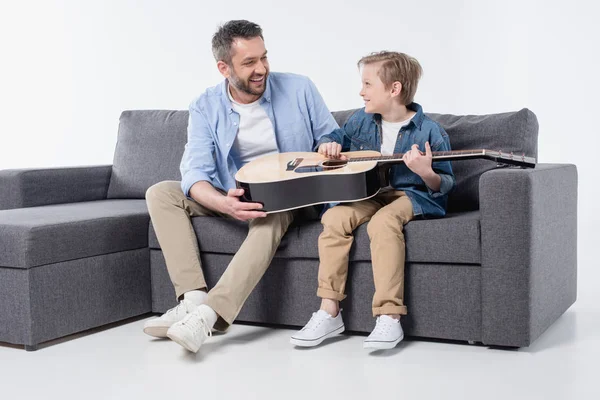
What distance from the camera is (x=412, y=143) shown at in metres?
2.73

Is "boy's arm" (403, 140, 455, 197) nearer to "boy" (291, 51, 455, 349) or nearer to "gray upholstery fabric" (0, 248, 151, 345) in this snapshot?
"boy" (291, 51, 455, 349)

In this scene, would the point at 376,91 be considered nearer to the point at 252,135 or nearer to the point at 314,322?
the point at 252,135

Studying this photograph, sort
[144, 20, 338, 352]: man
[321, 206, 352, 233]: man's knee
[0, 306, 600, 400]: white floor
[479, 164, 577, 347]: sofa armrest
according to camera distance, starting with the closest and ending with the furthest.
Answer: [0, 306, 600, 400]: white floor < [479, 164, 577, 347]: sofa armrest < [321, 206, 352, 233]: man's knee < [144, 20, 338, 352]: man

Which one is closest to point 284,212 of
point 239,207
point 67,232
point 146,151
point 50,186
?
point 239,207

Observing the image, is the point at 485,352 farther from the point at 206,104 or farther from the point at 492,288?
the point at 206,104

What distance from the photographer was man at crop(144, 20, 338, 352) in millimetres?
2703

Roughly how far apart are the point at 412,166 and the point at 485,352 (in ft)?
1.94

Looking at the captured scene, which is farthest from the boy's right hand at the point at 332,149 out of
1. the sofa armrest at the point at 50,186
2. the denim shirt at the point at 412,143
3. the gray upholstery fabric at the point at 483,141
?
the sofa armrest at the point at 50,186

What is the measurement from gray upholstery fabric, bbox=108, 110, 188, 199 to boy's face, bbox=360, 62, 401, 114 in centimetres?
107

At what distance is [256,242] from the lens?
267 cm

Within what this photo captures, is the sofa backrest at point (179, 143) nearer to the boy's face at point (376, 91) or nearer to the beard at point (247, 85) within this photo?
the boy's face at point (376, 91)

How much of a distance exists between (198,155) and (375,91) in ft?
2.20

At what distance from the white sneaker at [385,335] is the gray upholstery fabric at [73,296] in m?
1.00

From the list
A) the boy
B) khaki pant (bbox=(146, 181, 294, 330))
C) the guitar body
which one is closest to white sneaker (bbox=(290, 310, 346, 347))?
the boy
